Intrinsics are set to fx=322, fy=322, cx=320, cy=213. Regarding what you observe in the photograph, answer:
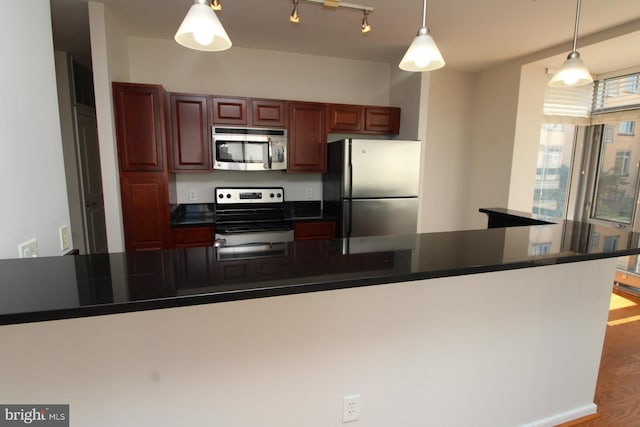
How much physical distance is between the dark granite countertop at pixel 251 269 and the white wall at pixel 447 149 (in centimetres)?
270

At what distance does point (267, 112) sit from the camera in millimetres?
3283

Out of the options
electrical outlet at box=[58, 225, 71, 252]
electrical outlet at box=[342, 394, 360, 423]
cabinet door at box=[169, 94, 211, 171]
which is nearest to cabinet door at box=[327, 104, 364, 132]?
cabinet door at box=[169, 94, 211, 171]

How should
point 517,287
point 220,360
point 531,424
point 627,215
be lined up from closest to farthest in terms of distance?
point 220,360 → point 517,287 → point 531,424 → point 627,215

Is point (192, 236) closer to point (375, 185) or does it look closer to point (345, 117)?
point (375, 185)

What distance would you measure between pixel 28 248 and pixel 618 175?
212 inches

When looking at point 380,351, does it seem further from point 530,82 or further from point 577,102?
point 577,102

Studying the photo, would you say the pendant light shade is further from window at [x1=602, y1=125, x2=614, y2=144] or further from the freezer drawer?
window at [x1=602, y1=125, x2=614, y2=144]

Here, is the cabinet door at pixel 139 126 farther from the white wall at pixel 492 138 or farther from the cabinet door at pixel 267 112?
the white wall at pixel 492 138

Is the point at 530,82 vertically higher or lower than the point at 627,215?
higher

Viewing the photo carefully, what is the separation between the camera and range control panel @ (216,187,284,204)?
339 centimetres

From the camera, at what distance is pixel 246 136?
318cm

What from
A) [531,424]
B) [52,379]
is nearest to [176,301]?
[52,379]

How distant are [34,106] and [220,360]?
127cm

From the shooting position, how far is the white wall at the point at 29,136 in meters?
1.14
